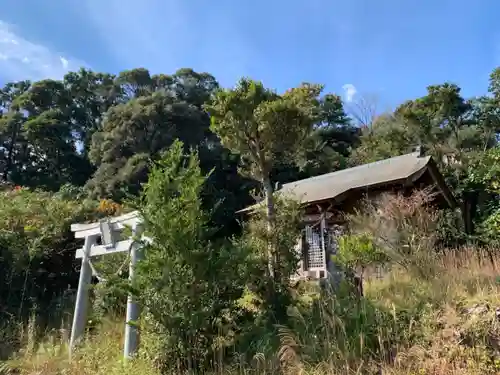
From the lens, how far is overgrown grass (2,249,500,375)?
147 inches

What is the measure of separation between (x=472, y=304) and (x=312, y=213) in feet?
24.2

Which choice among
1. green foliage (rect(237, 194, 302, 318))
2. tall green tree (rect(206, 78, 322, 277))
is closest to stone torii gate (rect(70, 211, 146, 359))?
green foliage (rect(237, 194, 302, 318))

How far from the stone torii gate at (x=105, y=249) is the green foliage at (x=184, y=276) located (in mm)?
484

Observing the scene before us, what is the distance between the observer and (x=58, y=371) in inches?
205

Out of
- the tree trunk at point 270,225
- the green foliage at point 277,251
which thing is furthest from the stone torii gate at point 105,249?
the tree trunk at point 270,225

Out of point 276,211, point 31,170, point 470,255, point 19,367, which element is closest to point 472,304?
point 470,255

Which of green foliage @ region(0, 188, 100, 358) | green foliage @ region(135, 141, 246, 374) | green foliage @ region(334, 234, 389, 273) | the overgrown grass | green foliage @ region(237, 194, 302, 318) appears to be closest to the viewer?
the overgrown grass

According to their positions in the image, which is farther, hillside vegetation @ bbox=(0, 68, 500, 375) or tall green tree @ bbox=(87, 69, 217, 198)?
tall green tree @ bbox=(87, 69, 217, 198)

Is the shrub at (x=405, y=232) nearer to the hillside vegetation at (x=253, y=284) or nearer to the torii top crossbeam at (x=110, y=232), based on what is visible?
the hillside vegetation at (x=253, y=284)

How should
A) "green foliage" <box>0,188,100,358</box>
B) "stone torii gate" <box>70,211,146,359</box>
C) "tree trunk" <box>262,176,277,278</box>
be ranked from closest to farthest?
"stone torii gate" <box>70,211,146,359</box>
"tree trunk" <box>262,176,277,278</box>
"green foliage" <box>0,188,100,358</box>

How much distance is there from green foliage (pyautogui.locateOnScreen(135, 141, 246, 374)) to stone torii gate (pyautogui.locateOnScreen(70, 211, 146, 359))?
1.59ft

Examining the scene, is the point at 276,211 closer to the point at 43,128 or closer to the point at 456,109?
the point at 456,109

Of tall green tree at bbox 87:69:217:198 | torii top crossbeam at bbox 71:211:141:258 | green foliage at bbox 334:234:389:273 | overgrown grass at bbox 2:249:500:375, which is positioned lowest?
overgrown grass at bbox 2:249:500:375

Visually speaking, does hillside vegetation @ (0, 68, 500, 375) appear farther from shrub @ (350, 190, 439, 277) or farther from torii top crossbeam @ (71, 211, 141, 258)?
torii top crossbeam @ (71, 211, 141, 258)
